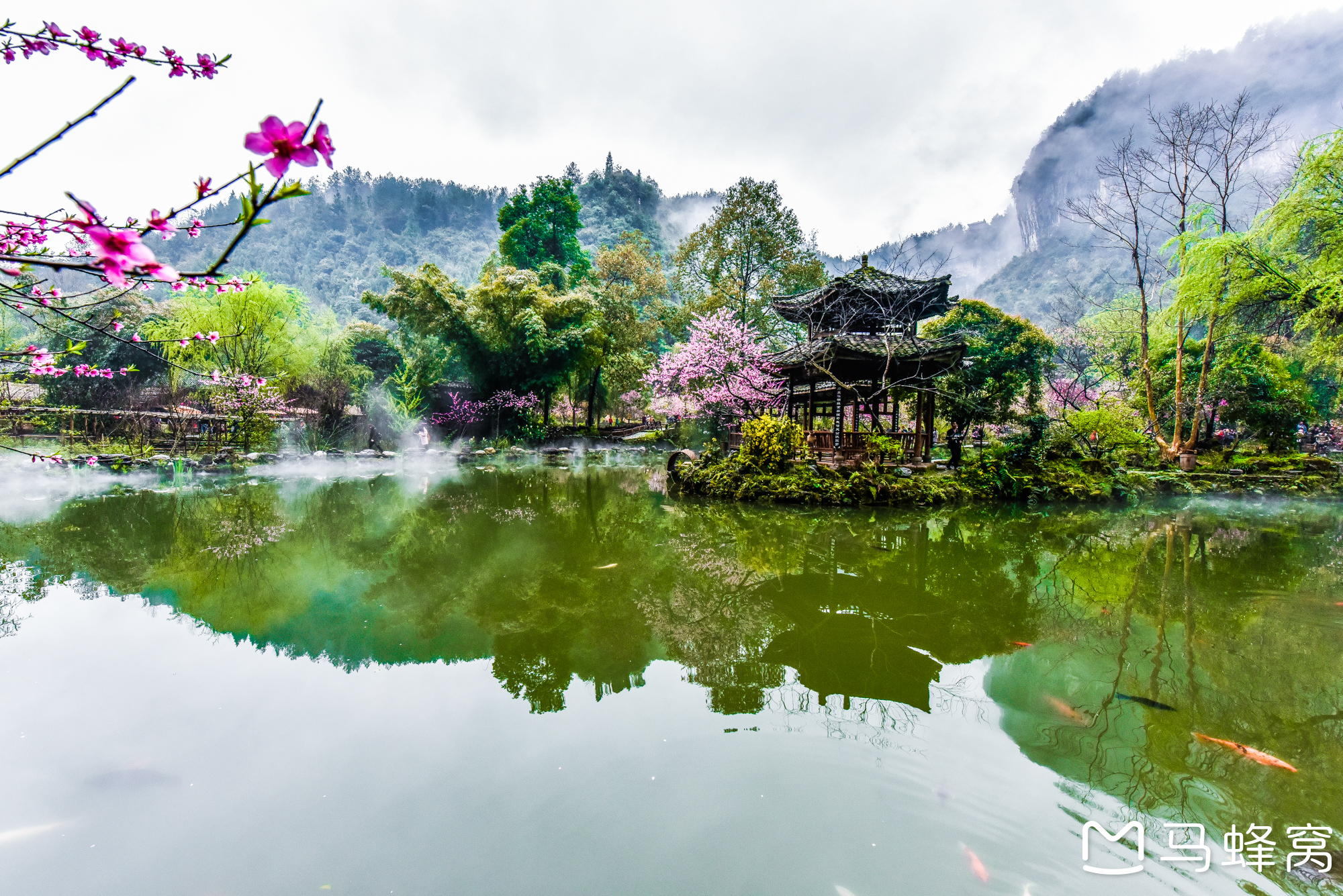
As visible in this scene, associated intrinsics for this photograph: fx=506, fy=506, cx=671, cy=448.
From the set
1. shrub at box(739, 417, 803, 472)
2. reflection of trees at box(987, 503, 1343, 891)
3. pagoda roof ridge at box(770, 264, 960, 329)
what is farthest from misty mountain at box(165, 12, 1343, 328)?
reflection of trees at box(987, 503, 1343, 891)

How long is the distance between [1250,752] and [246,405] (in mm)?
18152

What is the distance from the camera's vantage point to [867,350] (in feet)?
33.7

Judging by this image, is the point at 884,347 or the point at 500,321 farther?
the point at 500,321

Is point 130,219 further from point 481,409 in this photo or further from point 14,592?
point 481,409

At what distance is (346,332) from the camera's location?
70.4ft

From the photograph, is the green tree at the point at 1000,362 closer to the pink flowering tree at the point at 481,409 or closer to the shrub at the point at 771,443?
the shrub at the point at 771,443

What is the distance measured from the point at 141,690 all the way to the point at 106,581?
102 inches

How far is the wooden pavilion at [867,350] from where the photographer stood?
10.5 meters

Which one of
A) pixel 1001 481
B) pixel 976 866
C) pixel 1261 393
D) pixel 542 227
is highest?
pixel 542 227

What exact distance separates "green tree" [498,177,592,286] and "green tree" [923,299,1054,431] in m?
17.0

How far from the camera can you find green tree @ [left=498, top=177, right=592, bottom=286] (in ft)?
79.3

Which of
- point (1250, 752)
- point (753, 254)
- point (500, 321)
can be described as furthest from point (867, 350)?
point (500, 321)

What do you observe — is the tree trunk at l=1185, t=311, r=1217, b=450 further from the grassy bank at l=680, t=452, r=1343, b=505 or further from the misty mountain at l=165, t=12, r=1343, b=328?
the misty mountain at l=165, t=12, r=1343, b=328

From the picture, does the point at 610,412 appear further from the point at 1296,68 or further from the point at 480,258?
the point at 1296,68
